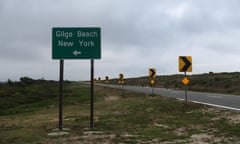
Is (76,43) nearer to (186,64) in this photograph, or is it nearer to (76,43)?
(76,43)

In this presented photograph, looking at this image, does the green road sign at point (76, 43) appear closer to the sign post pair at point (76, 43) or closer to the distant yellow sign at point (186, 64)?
the sign post pair at point (76, 43)

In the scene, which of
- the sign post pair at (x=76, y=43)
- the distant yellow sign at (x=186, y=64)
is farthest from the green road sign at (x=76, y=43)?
the distant yellow sign at (x=186, y=64)

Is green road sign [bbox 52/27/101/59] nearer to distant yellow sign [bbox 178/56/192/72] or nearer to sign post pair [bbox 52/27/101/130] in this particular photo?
sign post pair [bbox 52/27/101/130]

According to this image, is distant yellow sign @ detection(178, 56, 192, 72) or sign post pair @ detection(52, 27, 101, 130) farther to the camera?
distant yellow sign @ detection(178, 56, 192, 72)

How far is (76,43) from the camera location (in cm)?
1135

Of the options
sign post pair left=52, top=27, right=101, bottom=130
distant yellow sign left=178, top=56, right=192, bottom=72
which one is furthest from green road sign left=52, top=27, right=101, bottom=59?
distant yellow sign left=178, top=56, right=192, bottom=72

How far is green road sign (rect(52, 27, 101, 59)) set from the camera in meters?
11.2

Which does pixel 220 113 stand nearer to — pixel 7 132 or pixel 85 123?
pixel 85 123

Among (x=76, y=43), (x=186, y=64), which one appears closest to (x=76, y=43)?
(x=76, y=43)

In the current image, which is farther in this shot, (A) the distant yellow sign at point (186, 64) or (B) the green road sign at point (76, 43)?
(A) the distant yellow sign at point (186, 64)

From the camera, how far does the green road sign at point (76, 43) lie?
11.2 meters

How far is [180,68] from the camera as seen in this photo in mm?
16406

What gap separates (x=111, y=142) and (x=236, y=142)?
3.16 m

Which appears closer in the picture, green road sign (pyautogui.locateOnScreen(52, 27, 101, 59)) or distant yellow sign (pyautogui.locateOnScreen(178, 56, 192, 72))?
green road sign (pyautogui.locateOnScreen(52, 27, 101, 59))
